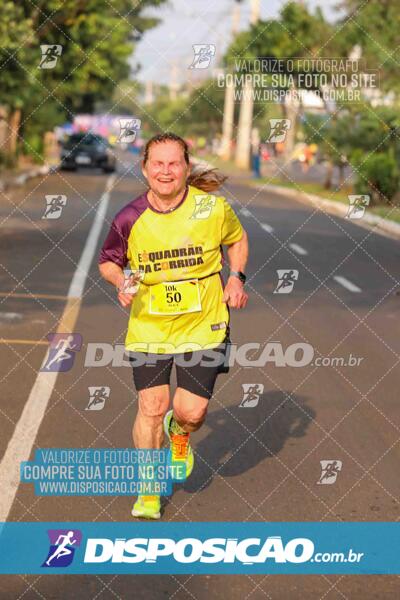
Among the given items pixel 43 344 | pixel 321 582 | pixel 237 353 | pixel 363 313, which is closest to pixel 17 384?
pixel 43 344

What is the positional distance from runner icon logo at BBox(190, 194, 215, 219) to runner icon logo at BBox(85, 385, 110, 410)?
2.83 meters

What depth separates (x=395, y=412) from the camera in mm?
9055

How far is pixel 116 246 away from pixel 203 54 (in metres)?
7.85

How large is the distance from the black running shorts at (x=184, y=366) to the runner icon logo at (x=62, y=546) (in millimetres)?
818

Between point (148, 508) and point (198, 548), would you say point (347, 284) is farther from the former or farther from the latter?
point (198, 548)

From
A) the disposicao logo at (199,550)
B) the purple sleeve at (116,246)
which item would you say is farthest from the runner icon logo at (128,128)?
the disposicao logo at (199,550)

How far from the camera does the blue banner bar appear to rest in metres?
5.74

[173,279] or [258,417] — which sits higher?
[173,279]

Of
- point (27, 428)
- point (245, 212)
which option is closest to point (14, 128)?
point (245, 212)

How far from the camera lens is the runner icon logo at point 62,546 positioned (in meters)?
5.76

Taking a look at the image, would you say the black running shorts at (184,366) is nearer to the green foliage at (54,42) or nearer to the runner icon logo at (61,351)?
the runner icon logo at (61,351)

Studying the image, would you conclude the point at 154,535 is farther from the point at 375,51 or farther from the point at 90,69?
the point at 90,69

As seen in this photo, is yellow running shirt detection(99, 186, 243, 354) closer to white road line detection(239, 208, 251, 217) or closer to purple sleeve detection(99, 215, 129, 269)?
purple sleeve detection(99, 215, 129, 269)

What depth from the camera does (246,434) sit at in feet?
27.0
